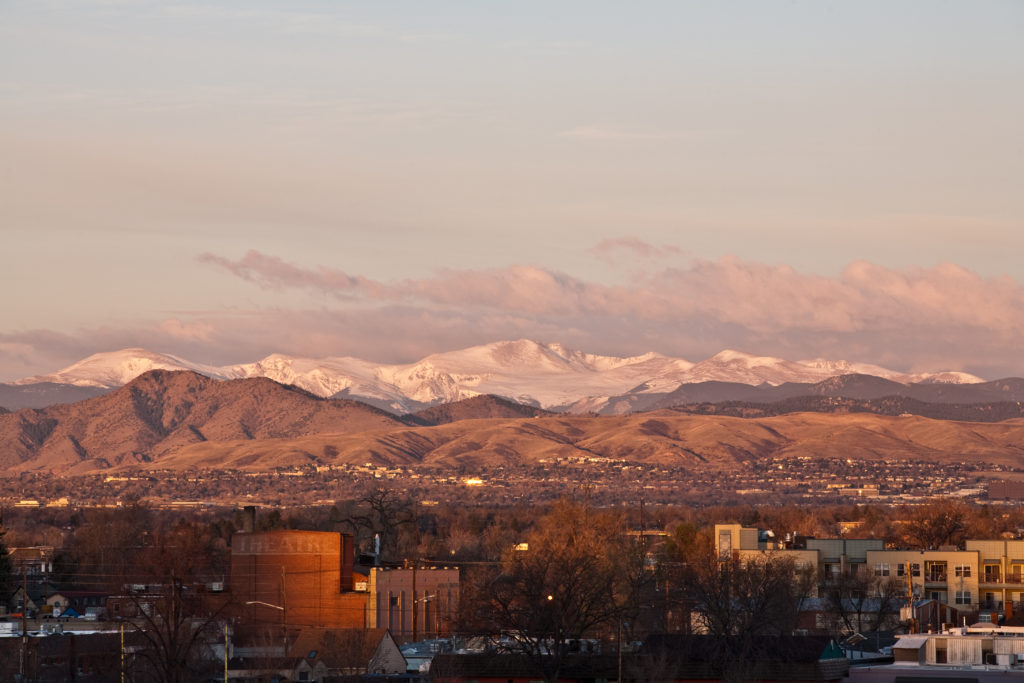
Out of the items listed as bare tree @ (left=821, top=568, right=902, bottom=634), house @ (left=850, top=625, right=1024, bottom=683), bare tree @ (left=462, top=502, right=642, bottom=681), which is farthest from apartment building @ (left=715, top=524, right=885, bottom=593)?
house @ (left=850, top=625, right=1024, bottom=683)

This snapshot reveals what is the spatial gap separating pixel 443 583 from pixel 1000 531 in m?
90.7

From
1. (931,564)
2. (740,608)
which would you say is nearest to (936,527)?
(931,564)

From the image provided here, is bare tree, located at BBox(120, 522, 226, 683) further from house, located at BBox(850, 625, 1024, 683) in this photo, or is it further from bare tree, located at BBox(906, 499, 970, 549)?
bare tree, located at BBox(906, 499, 970, 549)

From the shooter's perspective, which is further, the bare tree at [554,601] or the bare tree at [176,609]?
the bare tree at [176,609]

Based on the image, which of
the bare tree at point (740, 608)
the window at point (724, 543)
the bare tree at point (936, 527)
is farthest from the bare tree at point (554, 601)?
the bare tree at point (936, 527)

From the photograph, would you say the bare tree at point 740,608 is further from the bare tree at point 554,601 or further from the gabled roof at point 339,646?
the gabled roof at point 339,646

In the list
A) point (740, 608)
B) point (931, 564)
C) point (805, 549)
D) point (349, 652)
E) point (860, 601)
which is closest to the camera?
point (349, 652)

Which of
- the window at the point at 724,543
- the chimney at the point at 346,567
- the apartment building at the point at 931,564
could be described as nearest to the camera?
the chimney at the point at 346,567

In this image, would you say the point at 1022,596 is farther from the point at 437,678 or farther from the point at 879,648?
the point at 437,678

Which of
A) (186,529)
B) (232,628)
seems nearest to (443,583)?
(232,628)

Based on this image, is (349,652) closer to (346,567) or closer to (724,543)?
(346,567)

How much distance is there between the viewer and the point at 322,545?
402 feet

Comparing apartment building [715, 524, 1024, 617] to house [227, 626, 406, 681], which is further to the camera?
apartment building [715, 524, 1024, 617]

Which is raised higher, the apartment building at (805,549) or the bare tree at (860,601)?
the apartment building at (805,549)
